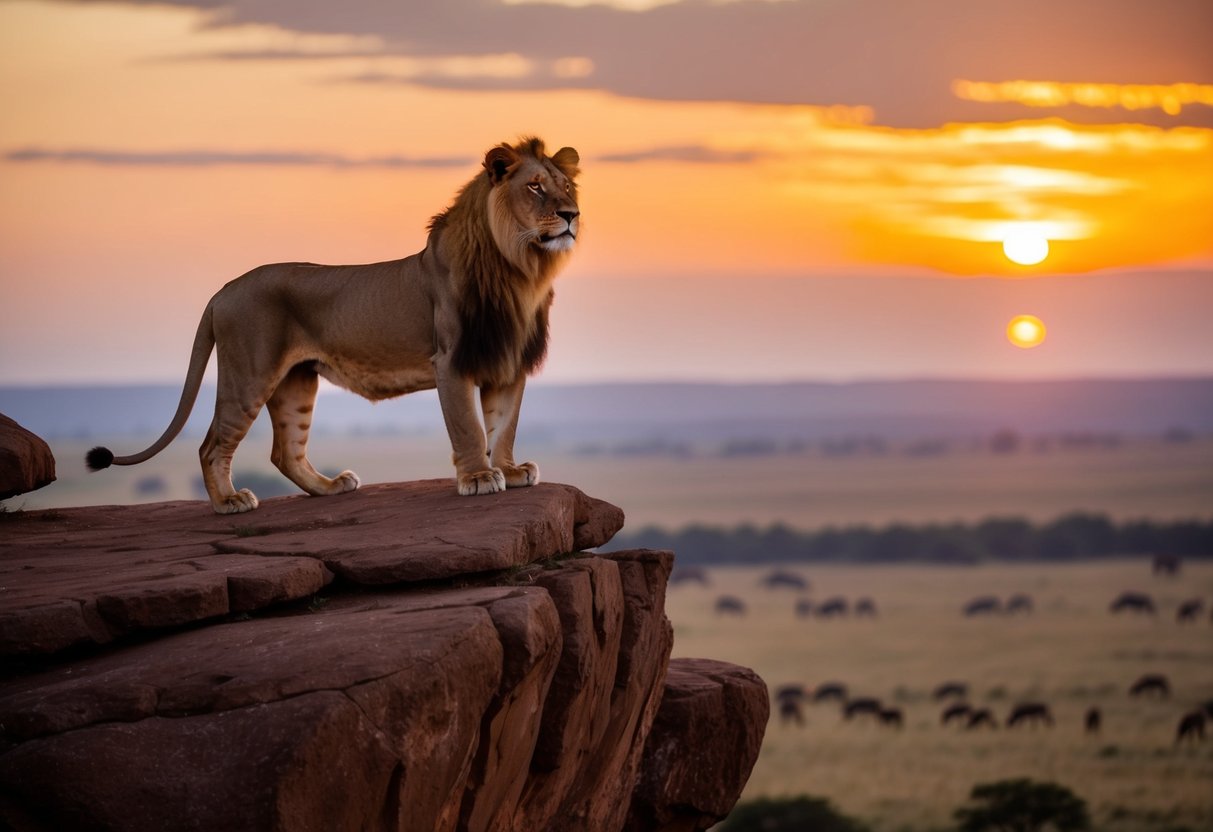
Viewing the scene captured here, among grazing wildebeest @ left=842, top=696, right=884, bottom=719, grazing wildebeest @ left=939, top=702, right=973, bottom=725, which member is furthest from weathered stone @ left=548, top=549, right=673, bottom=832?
grazing wildebeest @ left=939, top=702, right=973, bottom=725

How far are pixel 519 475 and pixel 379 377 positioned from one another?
1.18m

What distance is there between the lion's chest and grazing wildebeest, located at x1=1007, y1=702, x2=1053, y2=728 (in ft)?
152

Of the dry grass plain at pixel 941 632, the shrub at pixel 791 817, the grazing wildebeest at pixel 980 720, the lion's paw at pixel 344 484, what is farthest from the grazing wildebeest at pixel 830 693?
the lion's paw at pixel 344 484

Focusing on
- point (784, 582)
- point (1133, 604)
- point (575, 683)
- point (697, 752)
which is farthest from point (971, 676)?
point (575, 683)

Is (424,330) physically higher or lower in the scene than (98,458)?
higher

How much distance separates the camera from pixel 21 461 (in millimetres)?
11211

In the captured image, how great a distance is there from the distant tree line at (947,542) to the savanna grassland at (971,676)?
4.94 ft

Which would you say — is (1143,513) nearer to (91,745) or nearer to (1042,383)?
(1042,383)

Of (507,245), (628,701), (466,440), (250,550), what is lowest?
(628,701)

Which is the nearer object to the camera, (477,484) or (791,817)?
(477,484)

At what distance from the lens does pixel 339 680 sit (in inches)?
300

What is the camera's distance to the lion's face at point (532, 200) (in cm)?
1032

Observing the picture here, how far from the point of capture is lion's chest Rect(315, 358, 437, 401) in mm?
11141

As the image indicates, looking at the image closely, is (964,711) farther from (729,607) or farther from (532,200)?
(532,200)
